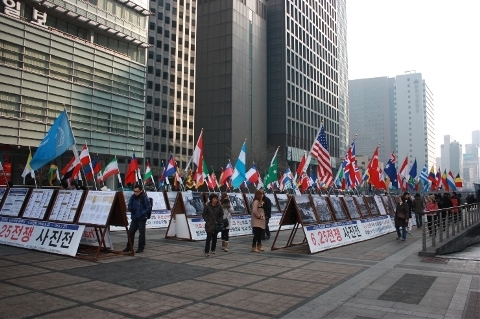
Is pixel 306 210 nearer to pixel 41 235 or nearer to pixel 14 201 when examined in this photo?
pixel 41 235

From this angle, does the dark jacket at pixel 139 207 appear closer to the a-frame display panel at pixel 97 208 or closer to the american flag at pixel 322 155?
the a-frame display panel at pixel 97 208

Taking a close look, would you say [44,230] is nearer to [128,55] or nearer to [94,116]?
[94,116]

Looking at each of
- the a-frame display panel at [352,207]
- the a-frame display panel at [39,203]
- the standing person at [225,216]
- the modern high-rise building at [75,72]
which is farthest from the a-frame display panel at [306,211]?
the modern high-rise building at [75,72]

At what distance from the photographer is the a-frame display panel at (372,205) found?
19.1 metres

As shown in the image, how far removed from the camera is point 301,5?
100 meters

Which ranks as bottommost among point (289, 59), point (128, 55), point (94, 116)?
point (94, 116)

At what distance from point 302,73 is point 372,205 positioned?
267ft

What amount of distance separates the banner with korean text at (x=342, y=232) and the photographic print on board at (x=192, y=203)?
16.9ft

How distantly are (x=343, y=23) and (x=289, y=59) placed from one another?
177 ft

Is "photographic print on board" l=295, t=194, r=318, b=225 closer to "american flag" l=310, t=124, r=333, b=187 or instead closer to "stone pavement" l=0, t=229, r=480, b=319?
"stone pavement" l=0, t=229, r=480, b=319

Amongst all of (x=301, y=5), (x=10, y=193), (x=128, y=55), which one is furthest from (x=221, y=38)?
(x=10, y=193)

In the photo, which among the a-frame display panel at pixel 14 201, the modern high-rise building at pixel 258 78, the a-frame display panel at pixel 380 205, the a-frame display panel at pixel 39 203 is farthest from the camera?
the modern high-rise building at pixel 258 78

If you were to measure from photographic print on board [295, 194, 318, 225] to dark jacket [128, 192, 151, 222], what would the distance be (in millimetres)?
4727

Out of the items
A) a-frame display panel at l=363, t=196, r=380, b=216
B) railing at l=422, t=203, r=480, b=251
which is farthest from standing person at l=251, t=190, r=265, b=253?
a-frame display panel at l=363, t=196, r=380, b=216
